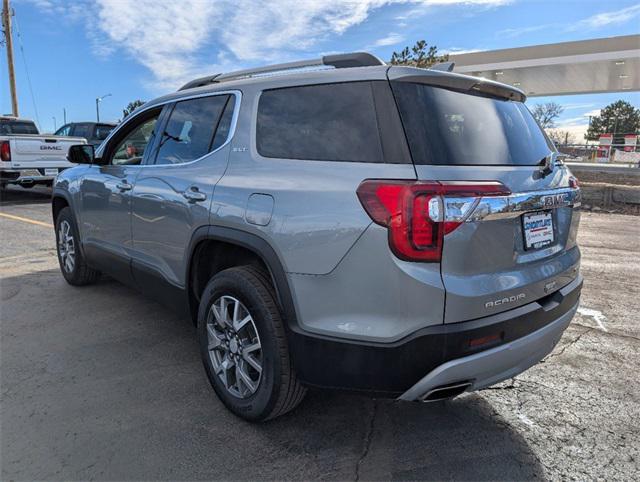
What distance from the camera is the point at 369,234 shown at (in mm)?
2129

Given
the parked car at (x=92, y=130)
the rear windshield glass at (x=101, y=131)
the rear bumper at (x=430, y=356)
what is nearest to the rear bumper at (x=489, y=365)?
the rear bumper at (x=430, y=356)

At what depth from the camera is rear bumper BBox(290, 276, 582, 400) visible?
6.97 ft

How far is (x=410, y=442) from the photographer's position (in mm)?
2621

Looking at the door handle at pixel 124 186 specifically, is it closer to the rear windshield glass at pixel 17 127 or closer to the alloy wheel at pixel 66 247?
the alloy wheel at pixel 66 247

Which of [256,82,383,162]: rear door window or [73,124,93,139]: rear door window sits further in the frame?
[73,124,93,139]: rear door window

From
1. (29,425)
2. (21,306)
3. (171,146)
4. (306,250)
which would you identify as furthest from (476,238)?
(21,306)

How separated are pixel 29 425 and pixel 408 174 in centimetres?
250

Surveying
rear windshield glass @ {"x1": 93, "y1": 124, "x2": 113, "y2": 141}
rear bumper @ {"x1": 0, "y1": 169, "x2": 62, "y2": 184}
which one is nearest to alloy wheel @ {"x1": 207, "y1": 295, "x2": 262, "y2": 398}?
rear bumper @ {"x1": 0, "y1": 169, "x2": 62, "y2": 184}

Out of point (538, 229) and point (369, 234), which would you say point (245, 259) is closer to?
point (369, 234)

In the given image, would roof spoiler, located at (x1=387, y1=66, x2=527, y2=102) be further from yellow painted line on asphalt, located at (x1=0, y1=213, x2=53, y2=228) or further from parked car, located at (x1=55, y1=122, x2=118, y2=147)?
parked car, located at (x1=55, y1=122, x2=118, y2=147)

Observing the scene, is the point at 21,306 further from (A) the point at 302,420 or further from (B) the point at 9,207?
(B) the point at 9,207

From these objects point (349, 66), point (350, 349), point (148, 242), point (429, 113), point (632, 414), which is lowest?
point (632, 414)

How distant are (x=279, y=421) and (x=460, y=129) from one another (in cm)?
185

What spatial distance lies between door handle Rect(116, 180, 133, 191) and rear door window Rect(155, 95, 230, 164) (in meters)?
0.36
